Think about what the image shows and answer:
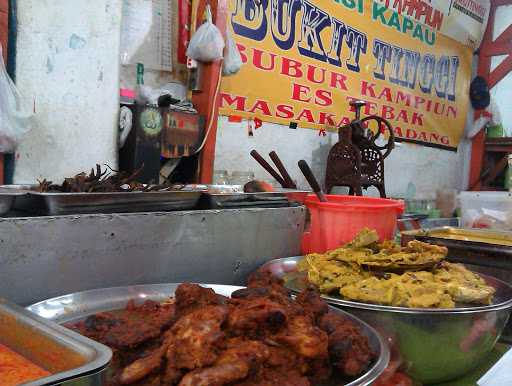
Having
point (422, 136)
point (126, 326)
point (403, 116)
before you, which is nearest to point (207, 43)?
point (126, 326)

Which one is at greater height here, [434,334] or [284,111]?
[284,111]

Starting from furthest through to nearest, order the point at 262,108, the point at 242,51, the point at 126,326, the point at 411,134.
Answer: the point at 411,134 → the point at 262,108 → the point at 242,51 → the point at 126,326

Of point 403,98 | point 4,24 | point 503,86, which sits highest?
point 503,86

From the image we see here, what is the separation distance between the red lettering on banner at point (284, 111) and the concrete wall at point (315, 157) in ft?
0.37

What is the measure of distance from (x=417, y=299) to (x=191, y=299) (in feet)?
2.13

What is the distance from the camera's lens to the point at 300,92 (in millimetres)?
4574

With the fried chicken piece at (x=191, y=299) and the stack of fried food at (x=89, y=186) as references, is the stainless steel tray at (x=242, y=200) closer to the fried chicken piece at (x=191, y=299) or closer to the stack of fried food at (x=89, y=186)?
the stack of fried food at (x=89, y=186)

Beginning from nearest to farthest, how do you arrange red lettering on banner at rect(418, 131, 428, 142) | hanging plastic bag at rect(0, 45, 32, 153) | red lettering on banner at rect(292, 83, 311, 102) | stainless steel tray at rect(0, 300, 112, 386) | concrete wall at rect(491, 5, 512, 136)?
stainless steel tray at rect(0, 300, 112, 386)
hanging plastic bag at rect(0, 45, 32, 153)
red lettering on banner at rect(292, 83, 311, 102)
red lettering on banner at rect(418, 131, 428, 142)
concrete wall at rect(491, 5, 512, 136)

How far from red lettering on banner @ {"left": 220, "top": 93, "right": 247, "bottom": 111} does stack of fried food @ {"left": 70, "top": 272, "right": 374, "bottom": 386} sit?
294cm

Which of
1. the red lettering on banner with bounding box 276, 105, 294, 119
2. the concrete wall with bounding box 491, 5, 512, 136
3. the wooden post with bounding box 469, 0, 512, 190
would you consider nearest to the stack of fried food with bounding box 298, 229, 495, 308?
the red lettering on banner with bounding box 276, 105, 294, 119

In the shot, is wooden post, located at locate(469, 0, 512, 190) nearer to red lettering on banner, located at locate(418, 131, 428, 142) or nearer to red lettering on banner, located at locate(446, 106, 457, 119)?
red lettering on banner, located at locate(446, 106, 457, 119)

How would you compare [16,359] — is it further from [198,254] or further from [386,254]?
[386,254]

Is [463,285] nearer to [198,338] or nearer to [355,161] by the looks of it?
[198,338]

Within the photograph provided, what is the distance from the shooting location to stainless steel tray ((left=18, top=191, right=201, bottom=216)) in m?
1.26
